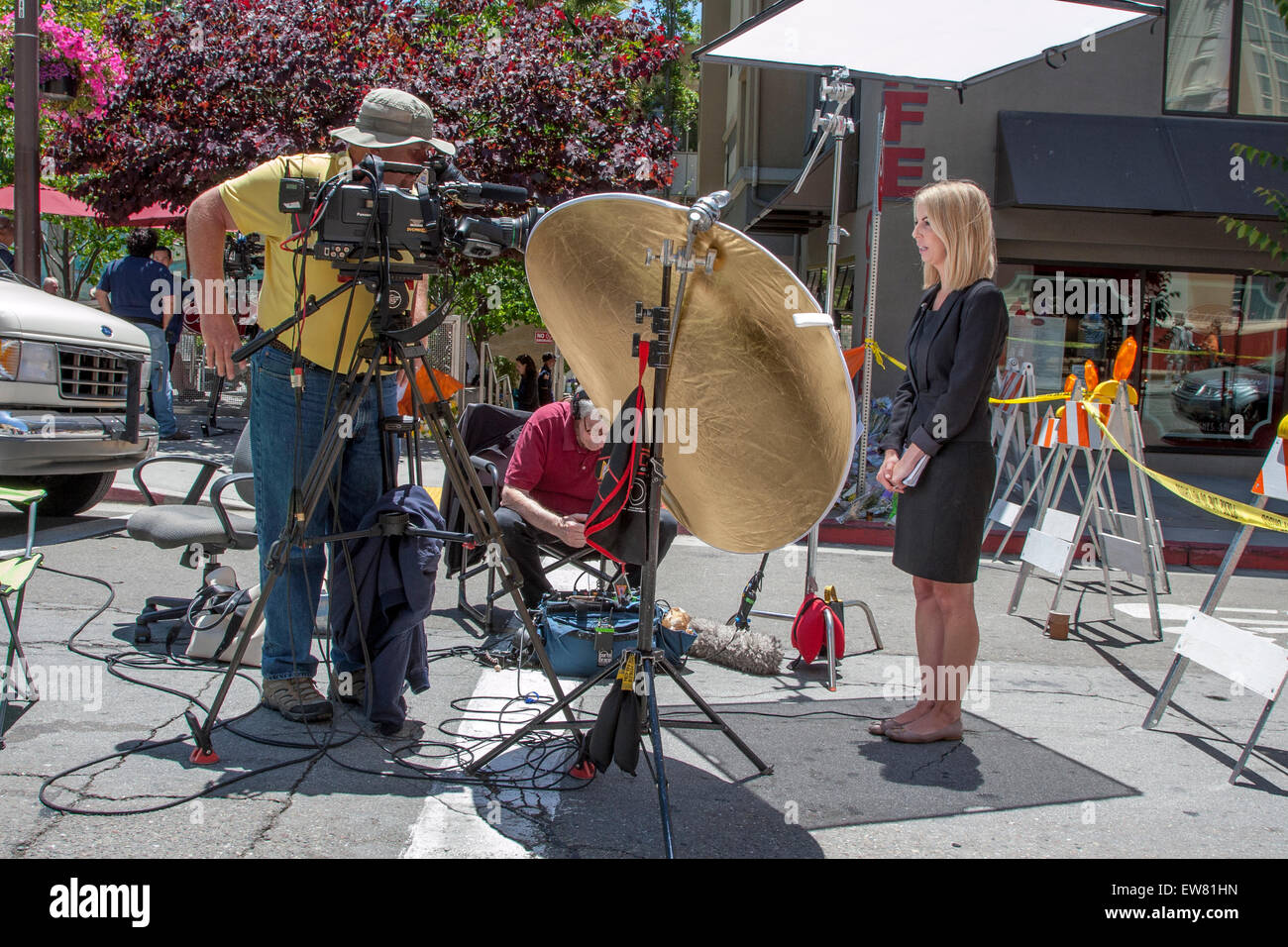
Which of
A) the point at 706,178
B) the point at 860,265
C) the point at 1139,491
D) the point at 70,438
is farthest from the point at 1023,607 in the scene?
the point at 706,178

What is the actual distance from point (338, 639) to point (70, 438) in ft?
11.4

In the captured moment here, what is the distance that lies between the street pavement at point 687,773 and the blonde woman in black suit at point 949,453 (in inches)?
13.1

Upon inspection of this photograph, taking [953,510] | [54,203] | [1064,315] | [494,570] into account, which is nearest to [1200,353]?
[1064,315]

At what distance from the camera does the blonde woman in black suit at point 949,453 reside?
370 cm

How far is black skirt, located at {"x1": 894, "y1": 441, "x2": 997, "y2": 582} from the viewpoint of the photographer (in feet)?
12.2

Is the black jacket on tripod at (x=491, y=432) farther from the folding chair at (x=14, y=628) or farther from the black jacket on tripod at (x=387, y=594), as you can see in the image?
the folding chair at (x=14, y=628)

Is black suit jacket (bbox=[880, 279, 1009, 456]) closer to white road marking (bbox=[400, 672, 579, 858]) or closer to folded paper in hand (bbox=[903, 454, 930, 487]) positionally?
folded paper in hand (bbox=[903, 454, 930, 487])

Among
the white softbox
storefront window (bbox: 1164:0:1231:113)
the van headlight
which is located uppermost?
storefront window (bbox: 1164:0:1231:113)

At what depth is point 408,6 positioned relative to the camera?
1101 centimetres

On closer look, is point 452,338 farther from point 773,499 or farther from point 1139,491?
point 773,499

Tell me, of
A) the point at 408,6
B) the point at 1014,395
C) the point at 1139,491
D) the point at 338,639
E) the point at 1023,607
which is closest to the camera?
the point at 338,639

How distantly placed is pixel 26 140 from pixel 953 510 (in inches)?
310

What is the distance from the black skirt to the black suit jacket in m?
0.06

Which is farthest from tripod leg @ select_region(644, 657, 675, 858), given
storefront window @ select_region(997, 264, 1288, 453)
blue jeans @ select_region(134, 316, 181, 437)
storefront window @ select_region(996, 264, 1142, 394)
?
storefront window @ select_region(997, 264, 1288, 453)
